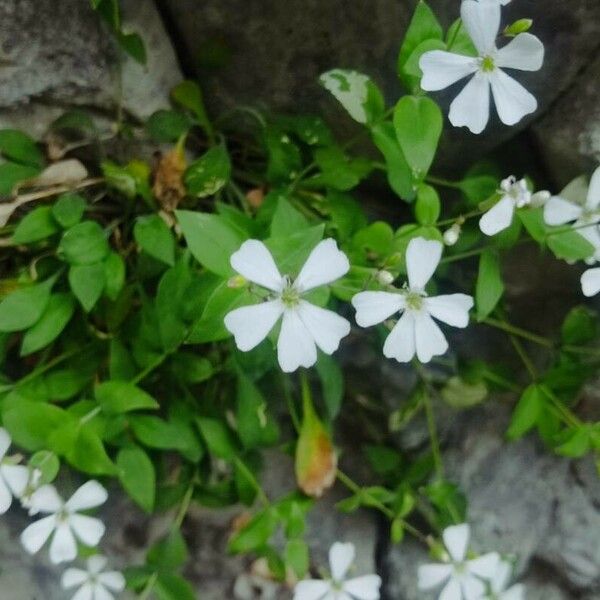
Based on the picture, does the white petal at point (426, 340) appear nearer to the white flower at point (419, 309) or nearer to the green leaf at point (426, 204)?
the white flower at point (419, 309)

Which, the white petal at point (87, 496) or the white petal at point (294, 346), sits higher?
the white petal at point (294, 346)

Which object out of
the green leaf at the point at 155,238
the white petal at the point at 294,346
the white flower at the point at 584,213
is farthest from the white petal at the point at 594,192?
the green leaf at the point at 155,238

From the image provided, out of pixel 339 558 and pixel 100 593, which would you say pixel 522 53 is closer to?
pixel 339 558

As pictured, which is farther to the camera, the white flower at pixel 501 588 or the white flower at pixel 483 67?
the white flower at pixel 501 588

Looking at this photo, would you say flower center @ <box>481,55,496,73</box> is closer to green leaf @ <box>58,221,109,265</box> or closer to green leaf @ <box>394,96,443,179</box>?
green leaf @ <box>394,96,443,179</box>

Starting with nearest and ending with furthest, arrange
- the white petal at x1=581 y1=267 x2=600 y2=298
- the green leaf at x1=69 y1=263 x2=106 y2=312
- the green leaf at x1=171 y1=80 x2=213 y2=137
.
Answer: the white petal at x1=581 y1=267 x2=600 y2=298
the green leaf at x1=69 y1=263 x2=106 y2=312
the green leaf at x1=171 y1=80 x2=213 y2=137

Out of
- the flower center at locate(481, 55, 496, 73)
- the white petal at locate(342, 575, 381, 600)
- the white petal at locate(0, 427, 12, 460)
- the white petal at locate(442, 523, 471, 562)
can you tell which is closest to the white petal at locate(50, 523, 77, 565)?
the white petal at locate(0, 427, 12, 460)

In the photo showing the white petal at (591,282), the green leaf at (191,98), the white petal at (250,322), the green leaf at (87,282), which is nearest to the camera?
the white petal at (250,322)
